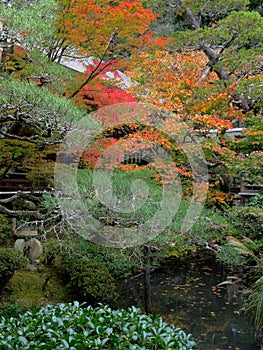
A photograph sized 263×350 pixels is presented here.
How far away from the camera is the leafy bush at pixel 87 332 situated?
279 cm

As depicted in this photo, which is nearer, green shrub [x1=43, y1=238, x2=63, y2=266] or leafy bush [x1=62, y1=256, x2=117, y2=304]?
leafy bush [x1=62, y1=256, x2=117, y2=304]

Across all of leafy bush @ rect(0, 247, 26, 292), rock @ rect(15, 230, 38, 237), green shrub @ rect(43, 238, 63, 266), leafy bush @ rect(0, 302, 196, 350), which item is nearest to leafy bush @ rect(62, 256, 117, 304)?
green shrub @ rect(43, 238, 63, 266)

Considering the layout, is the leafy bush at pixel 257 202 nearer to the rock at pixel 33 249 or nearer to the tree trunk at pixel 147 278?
the tree trunk at pixel 147 278

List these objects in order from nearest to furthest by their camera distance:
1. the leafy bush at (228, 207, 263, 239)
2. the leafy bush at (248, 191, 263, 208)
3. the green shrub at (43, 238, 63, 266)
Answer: the green shrub at (43, 238, 63, 266) < the leafy bush at (228, 207, 263, 239) < the leafy bush at (248, 191, 263, 208)

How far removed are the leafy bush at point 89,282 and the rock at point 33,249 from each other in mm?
1090

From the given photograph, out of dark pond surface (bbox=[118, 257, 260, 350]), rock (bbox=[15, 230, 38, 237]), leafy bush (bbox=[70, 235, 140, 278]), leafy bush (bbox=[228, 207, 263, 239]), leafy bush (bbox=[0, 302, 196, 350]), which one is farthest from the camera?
leafy bush (bbox=[228, 207, 263, 239])

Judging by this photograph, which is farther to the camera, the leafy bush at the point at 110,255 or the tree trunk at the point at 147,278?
the leafy bush at the point at 110,255

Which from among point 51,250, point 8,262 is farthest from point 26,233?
point 8,262

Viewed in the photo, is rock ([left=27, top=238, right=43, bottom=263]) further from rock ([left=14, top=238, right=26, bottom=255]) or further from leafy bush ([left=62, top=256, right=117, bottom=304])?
leafy bush ([left=62, top=256, right=117, bottom=304])

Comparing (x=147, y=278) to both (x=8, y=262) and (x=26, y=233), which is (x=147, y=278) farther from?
(x=26, y=233)

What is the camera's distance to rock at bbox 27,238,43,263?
7959 millimetres

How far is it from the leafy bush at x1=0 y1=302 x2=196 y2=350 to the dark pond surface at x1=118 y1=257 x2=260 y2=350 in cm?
278

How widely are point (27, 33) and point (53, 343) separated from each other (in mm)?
3715

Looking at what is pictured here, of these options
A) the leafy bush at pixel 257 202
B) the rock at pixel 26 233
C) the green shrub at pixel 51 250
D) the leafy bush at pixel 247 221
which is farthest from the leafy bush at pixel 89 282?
the leafy bush at pixel 257 202
